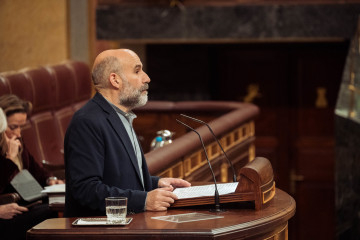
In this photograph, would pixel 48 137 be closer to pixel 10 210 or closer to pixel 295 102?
pixel 10 210

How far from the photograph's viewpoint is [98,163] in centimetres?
281

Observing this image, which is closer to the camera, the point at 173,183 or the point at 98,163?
the point at 98,163

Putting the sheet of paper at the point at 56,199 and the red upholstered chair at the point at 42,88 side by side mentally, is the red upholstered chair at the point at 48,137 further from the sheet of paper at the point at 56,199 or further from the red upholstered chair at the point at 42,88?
the sheet of paper at the point at 56,199

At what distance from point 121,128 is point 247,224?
0.64 meters

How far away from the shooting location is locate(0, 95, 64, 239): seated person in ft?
13.4

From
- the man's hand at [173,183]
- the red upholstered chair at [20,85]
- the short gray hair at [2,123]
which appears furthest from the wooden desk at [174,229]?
the red upholstered chair at [20,85]

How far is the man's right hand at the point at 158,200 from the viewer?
9.26 feet

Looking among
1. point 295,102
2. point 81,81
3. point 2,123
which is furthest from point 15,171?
point 295,102

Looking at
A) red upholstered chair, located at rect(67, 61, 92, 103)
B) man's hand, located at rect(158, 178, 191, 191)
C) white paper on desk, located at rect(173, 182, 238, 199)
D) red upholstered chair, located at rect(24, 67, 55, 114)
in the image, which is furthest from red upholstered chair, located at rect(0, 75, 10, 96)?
white paper on desk, located at rect(173, 182, 238, 199)

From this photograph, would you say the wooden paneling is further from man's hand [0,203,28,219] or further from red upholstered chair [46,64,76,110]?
man's hand [0,203,28,219]

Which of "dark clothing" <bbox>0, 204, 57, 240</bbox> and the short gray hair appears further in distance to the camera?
the short gray hair

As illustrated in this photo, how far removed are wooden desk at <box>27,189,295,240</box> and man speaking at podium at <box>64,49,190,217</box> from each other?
0.33 feet

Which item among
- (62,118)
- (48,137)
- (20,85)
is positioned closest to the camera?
(20,85)

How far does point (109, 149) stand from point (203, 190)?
393 millimetres
